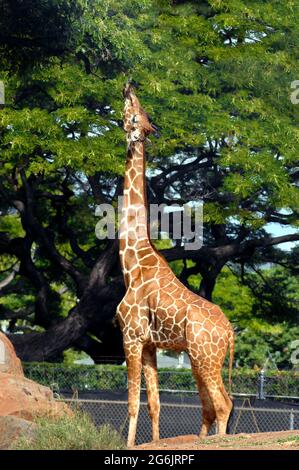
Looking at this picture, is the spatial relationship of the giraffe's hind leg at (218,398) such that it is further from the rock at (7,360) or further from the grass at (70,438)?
the rock at (7,360)

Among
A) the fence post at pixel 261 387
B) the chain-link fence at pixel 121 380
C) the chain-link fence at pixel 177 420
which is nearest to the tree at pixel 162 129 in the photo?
the chain-link fence at pixel 121 380

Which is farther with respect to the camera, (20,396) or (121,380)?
(121,380)

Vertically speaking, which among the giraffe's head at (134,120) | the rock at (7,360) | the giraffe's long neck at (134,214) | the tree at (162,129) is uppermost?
the tree at (162,129)

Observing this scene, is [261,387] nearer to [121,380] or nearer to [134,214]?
[121,380]

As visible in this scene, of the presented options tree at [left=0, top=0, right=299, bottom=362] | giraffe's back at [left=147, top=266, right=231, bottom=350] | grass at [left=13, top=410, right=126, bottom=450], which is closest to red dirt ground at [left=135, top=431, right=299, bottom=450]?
grass at [left=13, top=410, right=126, bottom=450]

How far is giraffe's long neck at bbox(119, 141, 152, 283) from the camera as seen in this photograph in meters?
16.5

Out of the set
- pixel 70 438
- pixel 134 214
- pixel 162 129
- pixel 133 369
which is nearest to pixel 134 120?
pixel 134 214

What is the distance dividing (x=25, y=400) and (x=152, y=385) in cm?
181

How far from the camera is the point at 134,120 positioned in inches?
664

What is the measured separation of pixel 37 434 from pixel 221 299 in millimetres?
34125

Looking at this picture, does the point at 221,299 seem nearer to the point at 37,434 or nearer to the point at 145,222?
the point at 145,222

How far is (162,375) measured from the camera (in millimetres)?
32750

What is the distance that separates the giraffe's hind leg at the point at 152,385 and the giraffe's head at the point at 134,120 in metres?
3.27

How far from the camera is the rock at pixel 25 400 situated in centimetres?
1513
